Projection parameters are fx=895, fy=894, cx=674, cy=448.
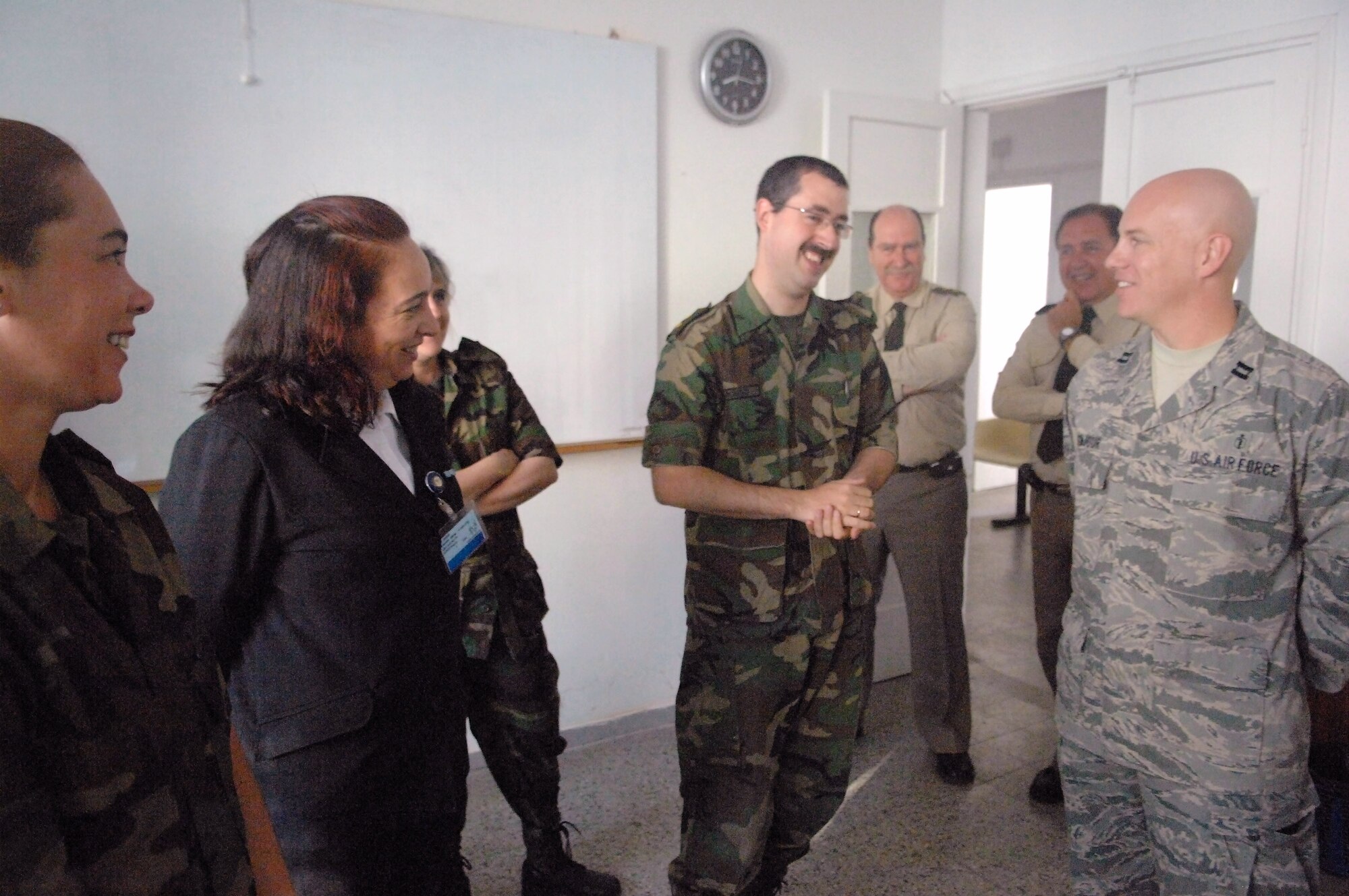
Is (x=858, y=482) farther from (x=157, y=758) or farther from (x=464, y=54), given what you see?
(x=464, y=54)

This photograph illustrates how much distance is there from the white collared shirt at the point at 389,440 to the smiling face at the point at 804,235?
2.97 ft

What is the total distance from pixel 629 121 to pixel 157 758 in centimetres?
261

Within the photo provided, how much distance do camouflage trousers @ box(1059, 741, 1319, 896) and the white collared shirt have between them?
146 cm

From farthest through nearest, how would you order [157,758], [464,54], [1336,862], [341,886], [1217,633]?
[464,54]
[1336,862]
[1217,633]
[341,886]
[157,758]

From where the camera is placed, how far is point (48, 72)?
83.2 inches

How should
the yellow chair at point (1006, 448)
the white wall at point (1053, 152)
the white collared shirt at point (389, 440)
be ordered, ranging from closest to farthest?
the white collared shirt at point (389, 440)
the yellow chair at point (1006, 448)
the white wall at point (1053, 152)

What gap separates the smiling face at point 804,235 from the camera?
75.2 inches

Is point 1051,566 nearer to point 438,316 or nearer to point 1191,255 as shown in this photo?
point 1191,255

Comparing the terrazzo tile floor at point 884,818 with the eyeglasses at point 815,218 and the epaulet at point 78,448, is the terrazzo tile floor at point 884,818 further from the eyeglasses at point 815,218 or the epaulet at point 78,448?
the epaulet at point 78,448

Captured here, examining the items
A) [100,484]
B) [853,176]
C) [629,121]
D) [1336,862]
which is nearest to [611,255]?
[629,121]

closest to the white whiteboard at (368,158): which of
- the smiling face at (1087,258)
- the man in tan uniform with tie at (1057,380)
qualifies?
the man in tan uniform with tie at (1057,380)

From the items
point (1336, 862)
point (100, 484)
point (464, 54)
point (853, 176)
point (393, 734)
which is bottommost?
point (1336, 862)

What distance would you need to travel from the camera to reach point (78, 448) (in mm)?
888

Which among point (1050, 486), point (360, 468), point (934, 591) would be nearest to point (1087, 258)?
point (1050, 486)
